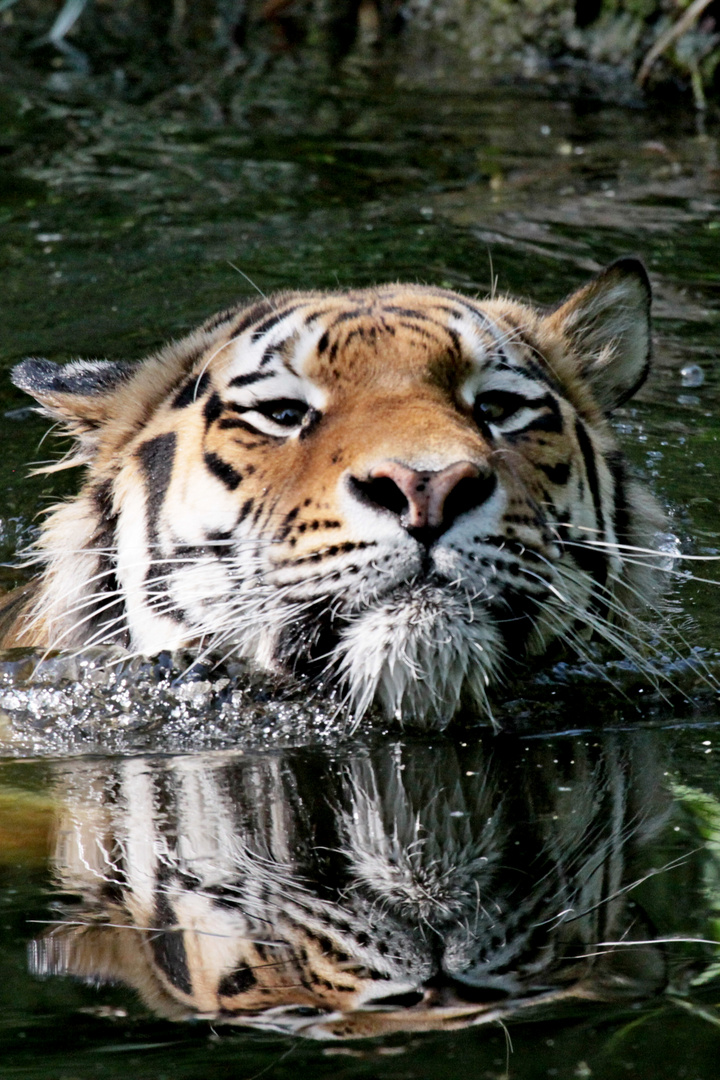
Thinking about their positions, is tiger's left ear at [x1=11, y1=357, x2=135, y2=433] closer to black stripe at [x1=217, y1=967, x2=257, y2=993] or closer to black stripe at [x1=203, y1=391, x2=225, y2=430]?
black stripe at [x1=203, y1=391, x2=225, y2=430]

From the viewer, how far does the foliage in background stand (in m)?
10.1

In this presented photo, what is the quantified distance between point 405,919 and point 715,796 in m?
0.85

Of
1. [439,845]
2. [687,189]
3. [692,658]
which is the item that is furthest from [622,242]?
[439,845]

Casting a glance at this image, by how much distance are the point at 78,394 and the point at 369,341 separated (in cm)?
83

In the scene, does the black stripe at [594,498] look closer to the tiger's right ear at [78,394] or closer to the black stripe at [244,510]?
the black stripe at [244,510]

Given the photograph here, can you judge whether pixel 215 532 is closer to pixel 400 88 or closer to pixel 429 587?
pixel 429 587

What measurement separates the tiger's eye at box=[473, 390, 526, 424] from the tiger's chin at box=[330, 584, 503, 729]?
1.79 ft

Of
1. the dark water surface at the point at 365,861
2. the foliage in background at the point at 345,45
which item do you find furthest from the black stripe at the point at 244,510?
the foliage in background at the point at 345,45

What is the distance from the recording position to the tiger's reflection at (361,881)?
6.89 feet

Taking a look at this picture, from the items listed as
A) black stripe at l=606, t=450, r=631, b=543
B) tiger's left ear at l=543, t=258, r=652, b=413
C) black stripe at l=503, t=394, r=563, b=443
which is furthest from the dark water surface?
black stripe at l=503, t=394, r=563, b=443

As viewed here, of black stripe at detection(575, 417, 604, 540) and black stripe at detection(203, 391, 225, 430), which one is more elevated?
black stripe at detection(203, 391, 225, 430)

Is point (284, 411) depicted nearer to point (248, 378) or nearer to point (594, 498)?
point (248, 378)

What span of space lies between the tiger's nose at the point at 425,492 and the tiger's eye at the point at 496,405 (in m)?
0.46

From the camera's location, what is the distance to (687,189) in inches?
317
